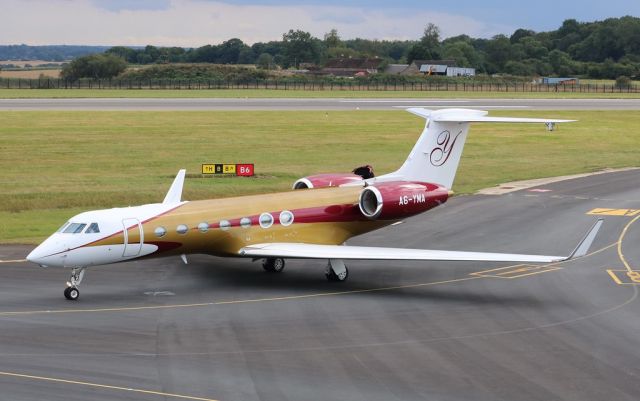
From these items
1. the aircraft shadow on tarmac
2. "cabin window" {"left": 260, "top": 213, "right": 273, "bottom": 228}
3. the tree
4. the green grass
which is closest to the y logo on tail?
the aircraft shadow on tarmac

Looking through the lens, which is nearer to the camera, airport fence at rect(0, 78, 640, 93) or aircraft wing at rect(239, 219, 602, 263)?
aircraft wing at rect(239, 219, 602, 263)

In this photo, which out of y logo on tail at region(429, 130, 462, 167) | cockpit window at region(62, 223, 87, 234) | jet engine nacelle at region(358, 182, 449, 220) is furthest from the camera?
y logo on tail at region(429, 130, 462, 167)

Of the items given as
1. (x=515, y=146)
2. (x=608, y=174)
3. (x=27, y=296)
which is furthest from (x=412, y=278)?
(x=515, y=146)

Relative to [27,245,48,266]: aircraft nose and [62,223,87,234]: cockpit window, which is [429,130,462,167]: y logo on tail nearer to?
[62,223,87,234]: cockpit window

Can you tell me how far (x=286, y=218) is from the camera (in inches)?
1141

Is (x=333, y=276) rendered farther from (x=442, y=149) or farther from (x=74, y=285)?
(x=74, y=285)

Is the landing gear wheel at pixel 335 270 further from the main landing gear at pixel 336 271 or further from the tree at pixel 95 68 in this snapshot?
the tree at pixel 95 68

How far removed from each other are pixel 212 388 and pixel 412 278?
11682 mm

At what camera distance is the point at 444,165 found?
1325 inches

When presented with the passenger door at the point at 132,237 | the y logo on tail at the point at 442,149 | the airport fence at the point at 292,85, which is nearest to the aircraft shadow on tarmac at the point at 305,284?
the passenger door at the point at 132,237

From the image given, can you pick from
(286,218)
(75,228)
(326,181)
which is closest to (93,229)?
(75,228)

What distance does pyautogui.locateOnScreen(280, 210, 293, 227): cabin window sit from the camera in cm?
2889

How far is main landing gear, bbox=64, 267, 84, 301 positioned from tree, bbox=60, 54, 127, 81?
14417cm

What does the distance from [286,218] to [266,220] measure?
71cm
